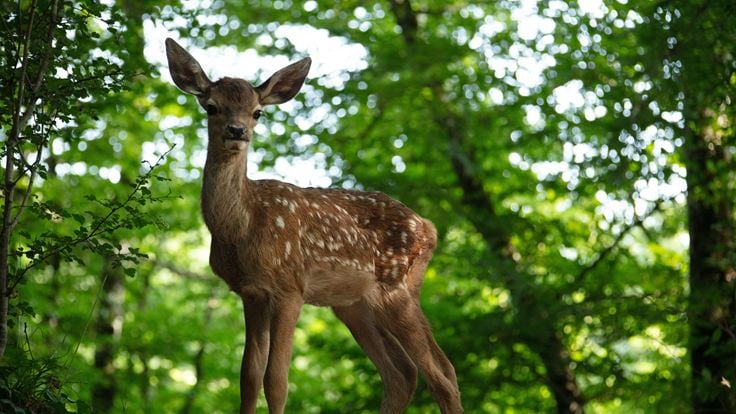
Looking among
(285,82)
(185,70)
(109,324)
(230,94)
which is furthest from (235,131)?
(109,324)

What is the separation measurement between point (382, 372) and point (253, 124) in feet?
5.60

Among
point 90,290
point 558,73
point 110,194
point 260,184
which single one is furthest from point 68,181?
point 260,184

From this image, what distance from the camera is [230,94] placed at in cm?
494

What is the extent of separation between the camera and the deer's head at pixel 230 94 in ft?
15.8

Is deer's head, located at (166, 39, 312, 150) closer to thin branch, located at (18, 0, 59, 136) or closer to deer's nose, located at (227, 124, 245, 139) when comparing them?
deer's nose, located at (227, 124, 245, 139)

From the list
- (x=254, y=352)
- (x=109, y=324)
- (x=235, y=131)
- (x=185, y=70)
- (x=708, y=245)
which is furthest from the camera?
(x=109, y=324)

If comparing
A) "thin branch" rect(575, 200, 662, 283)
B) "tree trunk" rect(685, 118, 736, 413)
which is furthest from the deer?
"thin branch" rect(575, 200, 662, 283)

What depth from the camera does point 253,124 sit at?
5.01 metres

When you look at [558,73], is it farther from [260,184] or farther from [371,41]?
[260,184]

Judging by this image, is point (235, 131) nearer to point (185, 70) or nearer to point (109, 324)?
point (185, 70)

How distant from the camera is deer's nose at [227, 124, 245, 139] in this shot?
15.5 feet

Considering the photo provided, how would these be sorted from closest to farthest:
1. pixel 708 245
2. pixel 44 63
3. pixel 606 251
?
pixel 44 63 < pixel 708 245 < pixel 606 251

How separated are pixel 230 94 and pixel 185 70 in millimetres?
388

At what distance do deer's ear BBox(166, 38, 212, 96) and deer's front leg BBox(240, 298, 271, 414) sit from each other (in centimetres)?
117
